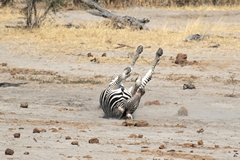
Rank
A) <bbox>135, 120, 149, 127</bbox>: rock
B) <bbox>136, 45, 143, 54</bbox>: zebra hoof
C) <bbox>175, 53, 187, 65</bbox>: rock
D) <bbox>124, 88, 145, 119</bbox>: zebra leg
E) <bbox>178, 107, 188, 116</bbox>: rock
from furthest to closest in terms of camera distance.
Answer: <bbox>175, 53, 187, 65</bbox>: rock
<bbox>136, 45, 143, 54</bbox>: zebra hoof
<bbox>178, 107, 188, 116</bbox>: rock
<bbox>124, 88, 145, 119</bbox>: zebra leg
<bbox>135, 120, 149, 127</bbox>: rock

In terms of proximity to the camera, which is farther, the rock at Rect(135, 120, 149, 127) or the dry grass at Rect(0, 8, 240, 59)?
the dry grass at Rect(0, 8, 240, 59)

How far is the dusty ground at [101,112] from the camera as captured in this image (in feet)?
21.1

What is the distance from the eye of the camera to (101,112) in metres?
9.34

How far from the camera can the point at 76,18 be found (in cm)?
2297

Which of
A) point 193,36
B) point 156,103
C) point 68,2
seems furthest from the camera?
point 68,2

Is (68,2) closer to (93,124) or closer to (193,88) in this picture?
(193,88)

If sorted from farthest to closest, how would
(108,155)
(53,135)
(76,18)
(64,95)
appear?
(76,18)
(64,95)
(53,135)
(108,155)

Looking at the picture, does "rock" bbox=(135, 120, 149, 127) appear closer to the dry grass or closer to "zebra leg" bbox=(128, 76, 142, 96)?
"zebra leg" bbox=(128, 76, 142, 96)

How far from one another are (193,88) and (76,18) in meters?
11.8

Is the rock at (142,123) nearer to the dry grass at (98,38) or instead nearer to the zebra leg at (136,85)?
the zebra leg at (136,85)

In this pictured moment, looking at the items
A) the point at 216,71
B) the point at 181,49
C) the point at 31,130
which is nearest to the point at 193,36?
the point at 181,49

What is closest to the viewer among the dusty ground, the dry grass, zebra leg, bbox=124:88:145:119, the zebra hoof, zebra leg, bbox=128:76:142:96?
the dusty ground

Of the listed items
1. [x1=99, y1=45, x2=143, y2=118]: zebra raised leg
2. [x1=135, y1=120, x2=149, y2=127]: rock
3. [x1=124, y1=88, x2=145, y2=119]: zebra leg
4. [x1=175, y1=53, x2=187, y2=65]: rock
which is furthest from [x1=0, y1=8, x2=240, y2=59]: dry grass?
[x1=135, y1=120, x2=149, y2=127]: rock

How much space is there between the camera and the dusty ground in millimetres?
6430
